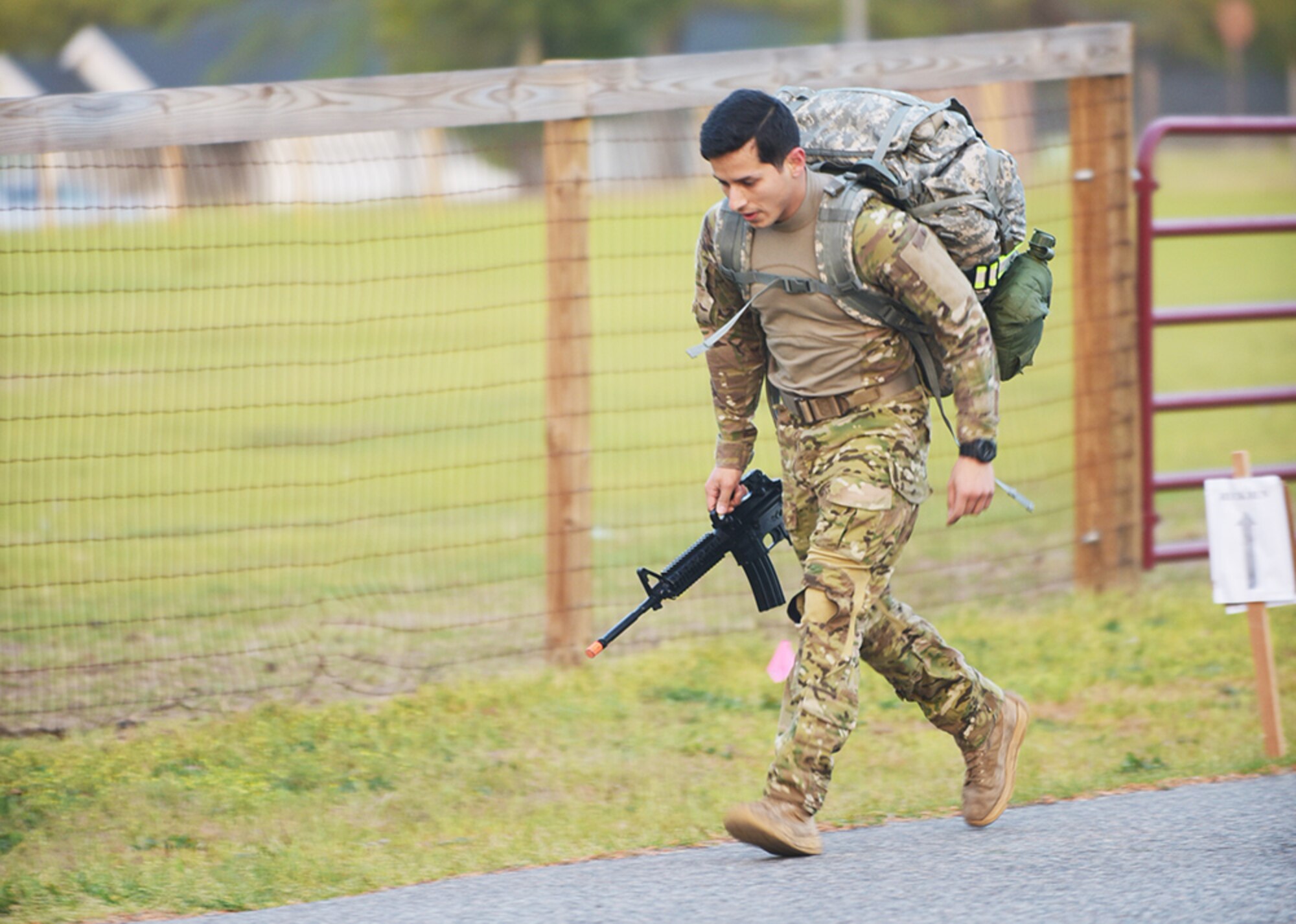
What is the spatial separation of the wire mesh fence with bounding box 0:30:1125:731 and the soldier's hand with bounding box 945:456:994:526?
2.16 metres

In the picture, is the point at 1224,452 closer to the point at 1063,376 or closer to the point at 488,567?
the point at 1063,376

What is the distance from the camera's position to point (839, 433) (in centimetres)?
440

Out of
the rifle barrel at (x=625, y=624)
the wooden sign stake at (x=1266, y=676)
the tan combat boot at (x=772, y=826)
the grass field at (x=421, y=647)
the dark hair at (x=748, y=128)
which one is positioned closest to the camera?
the dark hair at (x=748, y=128)

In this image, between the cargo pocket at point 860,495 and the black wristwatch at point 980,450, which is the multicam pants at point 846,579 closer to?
the cargo pocket at point 860,495

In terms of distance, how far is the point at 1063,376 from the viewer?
14359 millimetres

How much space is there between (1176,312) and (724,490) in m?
3.58

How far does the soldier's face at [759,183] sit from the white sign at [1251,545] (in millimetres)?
2042

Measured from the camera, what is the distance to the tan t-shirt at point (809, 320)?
4.28 m

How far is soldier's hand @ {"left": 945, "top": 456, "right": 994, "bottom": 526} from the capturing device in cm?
419

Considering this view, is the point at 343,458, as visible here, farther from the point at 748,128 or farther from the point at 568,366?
the point at 748,128

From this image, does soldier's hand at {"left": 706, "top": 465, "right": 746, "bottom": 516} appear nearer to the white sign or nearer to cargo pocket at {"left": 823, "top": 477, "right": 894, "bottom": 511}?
cargo pocket at {"left": 823, "top": 477, "right": 894, "bottom": 511}

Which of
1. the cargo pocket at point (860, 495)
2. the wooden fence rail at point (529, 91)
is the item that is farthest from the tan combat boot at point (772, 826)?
the wooden fence rail at point (529, 91)

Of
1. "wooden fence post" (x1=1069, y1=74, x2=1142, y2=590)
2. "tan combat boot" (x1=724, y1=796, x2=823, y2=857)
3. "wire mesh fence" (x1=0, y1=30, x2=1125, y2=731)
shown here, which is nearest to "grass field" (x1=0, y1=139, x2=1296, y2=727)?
"wire mesh fence" (x1=0, y1=30, x2=1125, y2=731)

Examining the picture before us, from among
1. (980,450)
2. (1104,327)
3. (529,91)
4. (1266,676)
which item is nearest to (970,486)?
(980,450)
